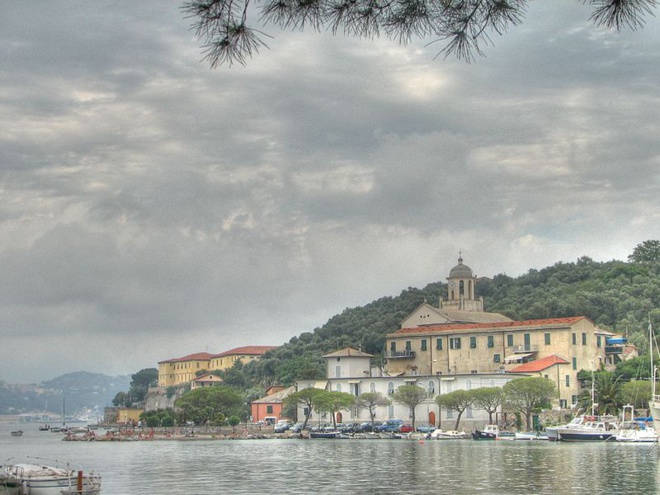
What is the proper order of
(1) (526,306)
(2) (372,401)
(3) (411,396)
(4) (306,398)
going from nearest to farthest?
(3) (411,396), (2) (372,401), (4) (306,398), (1) (526,306)

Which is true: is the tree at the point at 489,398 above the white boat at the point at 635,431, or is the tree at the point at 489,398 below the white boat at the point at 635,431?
above

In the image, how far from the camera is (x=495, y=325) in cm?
10419

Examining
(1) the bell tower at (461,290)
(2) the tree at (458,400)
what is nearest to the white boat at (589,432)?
(2) the tree at (458,400)

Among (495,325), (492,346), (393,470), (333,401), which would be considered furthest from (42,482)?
(495,325)

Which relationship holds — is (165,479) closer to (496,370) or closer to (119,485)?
(119,485)

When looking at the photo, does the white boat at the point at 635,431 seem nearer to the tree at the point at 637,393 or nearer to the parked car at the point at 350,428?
the tree at the point at 637,393

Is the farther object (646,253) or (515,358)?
(646,253)

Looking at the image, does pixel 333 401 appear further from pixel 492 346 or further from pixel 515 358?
pixel 515 358

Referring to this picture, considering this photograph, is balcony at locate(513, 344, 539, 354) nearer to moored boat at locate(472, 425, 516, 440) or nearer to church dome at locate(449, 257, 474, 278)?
moored boat at locate(472, 425, 516, 440)

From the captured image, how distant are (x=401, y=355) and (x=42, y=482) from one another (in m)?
75.8

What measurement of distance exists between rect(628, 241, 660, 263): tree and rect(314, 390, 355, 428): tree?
60.9 meters

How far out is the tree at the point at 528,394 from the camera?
88.1m

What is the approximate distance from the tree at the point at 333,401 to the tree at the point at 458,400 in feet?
36.3

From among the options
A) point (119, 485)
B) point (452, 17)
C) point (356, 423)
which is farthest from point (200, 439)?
point (452, 17)
